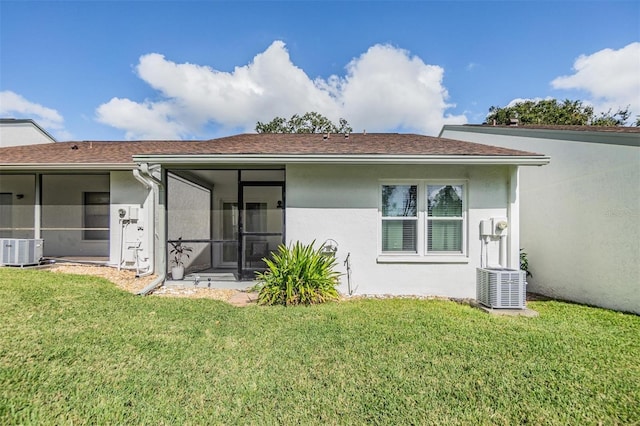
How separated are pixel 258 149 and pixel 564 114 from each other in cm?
2798

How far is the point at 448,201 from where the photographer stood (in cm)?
Answer: 744

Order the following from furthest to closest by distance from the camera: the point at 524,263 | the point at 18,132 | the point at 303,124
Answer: the point at 303,124, the point at 18,132, the point at 524,263

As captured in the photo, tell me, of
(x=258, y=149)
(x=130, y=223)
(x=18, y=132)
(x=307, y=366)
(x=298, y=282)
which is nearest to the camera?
(x=307, y=366)

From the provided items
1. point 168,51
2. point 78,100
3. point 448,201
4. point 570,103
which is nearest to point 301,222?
point 448,201

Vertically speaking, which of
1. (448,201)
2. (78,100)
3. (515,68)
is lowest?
(448,201)

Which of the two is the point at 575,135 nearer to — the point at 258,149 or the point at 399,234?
the point at 399,234

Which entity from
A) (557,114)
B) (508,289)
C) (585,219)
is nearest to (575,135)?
(585,219)

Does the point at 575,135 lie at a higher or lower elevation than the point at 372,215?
higher

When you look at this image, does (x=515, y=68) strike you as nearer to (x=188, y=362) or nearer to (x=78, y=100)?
(x=188, y=362)

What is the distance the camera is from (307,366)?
142 inches

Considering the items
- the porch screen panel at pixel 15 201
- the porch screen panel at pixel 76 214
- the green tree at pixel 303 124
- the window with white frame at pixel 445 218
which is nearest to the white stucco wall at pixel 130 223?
the porch screen panel at pixel 76 214

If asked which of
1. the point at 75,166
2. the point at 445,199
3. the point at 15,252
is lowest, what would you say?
the point at 15,252

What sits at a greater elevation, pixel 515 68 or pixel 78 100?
pixel 515 68

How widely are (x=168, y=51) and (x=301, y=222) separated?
1190 centimetres
